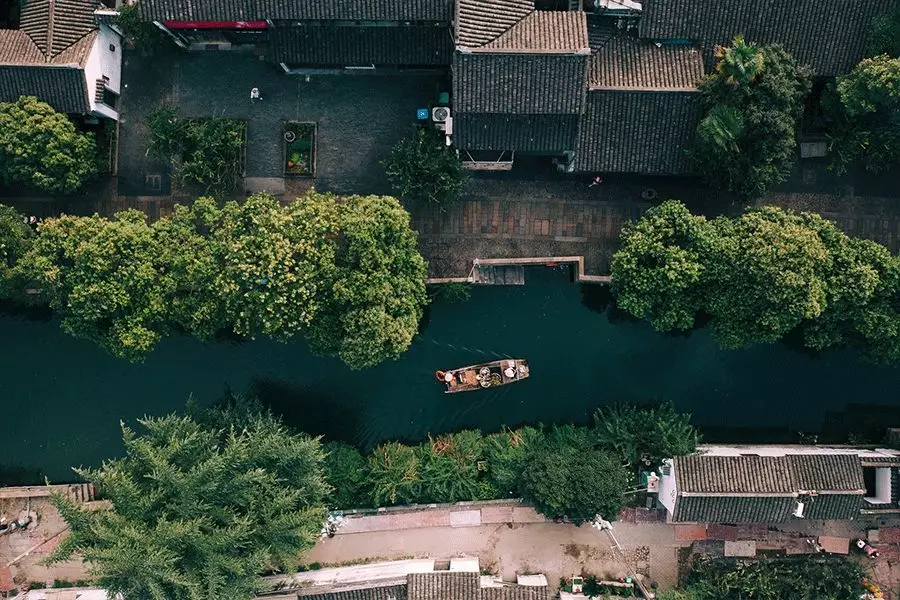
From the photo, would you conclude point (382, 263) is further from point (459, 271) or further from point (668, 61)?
point (668, 61)

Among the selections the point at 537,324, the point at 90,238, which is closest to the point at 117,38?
the point at 90,238

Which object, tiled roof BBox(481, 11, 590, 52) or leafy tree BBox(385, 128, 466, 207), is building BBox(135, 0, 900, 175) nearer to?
tiled roof BBox(481, 11, 590, 52)

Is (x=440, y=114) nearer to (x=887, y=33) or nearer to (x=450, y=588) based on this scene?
(x=887, y=33)

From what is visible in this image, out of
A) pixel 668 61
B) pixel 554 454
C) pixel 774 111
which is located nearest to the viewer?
pixel 774 111

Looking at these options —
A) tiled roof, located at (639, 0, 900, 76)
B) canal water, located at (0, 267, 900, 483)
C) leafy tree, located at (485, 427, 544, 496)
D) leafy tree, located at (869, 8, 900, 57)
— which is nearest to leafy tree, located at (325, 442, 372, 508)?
canal water, located at (0, 267, 900, 483)

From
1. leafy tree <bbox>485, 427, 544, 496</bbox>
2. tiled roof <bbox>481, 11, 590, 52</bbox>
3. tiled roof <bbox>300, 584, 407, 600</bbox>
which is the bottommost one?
tiled roof <bbox>300, 584, 407, 600</bbox>

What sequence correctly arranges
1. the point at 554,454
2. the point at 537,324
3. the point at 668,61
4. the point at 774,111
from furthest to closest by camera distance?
the point at 537,324 < the point at 554,454 < the point at 668,61 < the point at 774,111

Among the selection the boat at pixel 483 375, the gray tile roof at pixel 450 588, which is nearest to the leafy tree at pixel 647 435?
the boat at pixel 483 375
